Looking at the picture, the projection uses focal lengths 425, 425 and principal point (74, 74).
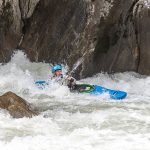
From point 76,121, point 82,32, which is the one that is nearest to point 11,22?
point 82,32

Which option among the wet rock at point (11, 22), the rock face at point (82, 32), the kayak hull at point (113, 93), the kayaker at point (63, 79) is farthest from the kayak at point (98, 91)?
the wet rock at point (11, 22)

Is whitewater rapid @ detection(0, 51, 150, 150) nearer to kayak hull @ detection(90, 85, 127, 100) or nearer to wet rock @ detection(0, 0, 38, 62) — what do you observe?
kayak hull @ detection(90, 85, 127, 100)

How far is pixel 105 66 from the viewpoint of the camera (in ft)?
43.2

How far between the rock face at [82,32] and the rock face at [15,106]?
4694 millimetres

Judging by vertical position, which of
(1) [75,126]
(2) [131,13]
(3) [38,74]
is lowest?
(3) [38,74]

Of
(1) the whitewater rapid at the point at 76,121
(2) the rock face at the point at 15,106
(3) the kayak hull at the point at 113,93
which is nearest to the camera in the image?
(1) the whitewater rapid at the point at 76,121

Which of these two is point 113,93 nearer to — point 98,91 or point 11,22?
point 98,91

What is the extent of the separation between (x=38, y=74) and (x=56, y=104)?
3979mm

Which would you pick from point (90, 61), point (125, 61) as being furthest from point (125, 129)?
point (125, 61)

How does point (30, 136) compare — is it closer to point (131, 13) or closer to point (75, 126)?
point (75, 126)

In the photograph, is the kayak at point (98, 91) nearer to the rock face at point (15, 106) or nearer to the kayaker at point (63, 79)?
the kayaker at point (63, 79)

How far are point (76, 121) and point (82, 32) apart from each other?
5.43m

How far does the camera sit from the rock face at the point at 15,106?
7798 mm

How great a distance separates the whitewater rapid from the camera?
21.2 feet
